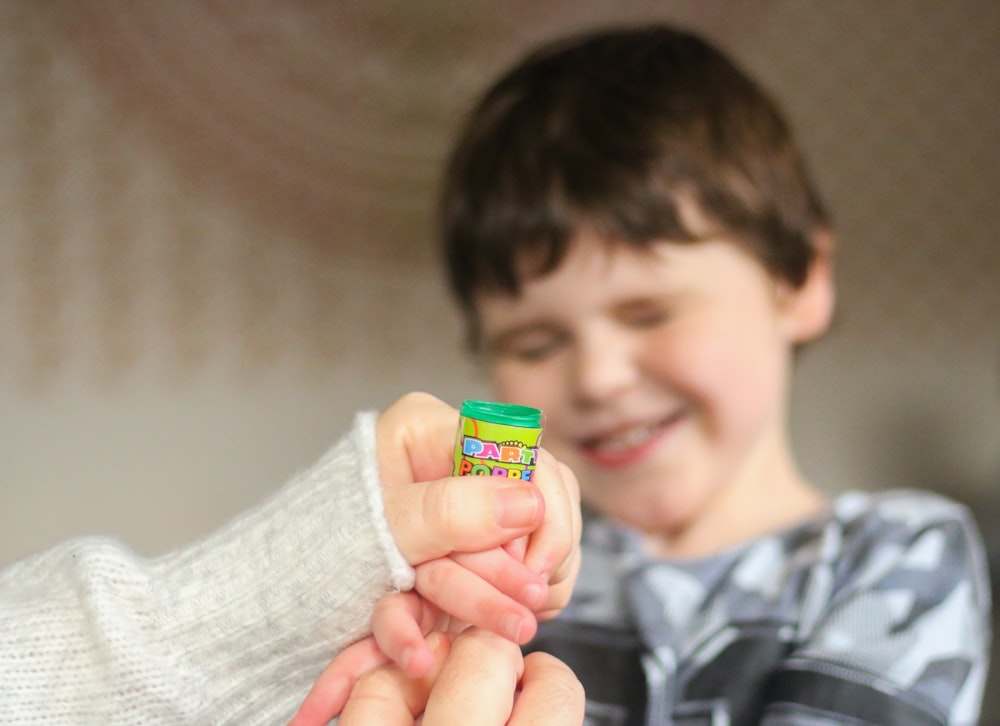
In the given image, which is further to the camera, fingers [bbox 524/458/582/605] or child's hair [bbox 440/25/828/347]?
child's hair [bbox 440/25/828/347]

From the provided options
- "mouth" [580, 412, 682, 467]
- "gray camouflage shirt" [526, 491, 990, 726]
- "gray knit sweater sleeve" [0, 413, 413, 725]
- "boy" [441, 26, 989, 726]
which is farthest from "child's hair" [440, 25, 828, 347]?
"gray knit sweater sleeve" [0, 413, 413, 725]

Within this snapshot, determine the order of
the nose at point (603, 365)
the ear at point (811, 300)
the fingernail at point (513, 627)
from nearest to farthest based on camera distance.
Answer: the fingernail at point (513, 627) < the nose at point (603, 365) < the ear at point (811, 300)

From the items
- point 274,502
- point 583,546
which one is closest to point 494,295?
point 583,546

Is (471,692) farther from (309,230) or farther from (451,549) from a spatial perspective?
(309,230)

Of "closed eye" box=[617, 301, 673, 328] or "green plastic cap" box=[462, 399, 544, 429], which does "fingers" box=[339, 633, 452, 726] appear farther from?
"closed eye" box=[617, 301, 673, 328]

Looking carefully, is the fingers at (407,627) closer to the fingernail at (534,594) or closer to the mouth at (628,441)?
the fingernail at (534,594)

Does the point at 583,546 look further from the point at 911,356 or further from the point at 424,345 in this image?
the point at 911,356

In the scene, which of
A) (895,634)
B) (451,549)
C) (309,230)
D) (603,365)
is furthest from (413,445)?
(309,230)

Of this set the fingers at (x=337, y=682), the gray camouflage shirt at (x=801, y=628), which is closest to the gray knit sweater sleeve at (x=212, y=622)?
the fingers at (x=337, y=682)
